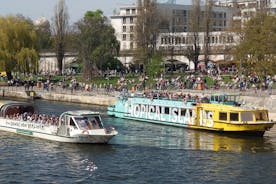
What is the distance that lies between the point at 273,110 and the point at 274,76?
67.6ft

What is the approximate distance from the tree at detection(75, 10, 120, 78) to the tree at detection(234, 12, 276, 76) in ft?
100

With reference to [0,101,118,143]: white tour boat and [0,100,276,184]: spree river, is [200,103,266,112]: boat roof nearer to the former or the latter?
[0,100,276,184]: spree river

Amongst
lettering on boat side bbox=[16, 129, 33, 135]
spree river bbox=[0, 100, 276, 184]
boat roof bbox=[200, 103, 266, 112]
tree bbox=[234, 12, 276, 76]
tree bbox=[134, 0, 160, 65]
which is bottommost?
spree river bbox=[0, 100, 276, 184]

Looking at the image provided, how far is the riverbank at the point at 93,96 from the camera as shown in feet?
216

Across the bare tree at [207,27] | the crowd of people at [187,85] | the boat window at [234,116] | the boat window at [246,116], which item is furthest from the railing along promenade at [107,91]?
the bare tree at [207,27]

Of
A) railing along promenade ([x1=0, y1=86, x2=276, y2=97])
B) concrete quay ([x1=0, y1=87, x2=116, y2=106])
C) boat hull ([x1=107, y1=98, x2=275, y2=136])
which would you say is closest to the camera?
boat hull ([x1=107, y1=98, x2=275, y2=136])

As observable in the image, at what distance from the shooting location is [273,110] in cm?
6369

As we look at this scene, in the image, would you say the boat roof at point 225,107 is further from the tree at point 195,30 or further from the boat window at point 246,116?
the tree at point 195,30

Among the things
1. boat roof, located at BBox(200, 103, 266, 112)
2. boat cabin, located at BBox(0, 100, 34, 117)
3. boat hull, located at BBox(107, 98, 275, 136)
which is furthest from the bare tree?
boat cabin, located at BBox(0, 100, 34, 117)

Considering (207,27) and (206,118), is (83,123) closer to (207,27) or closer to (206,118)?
(206,118)

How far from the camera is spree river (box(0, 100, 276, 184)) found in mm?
36812

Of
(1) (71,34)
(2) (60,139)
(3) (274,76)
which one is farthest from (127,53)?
(2) (60,139)

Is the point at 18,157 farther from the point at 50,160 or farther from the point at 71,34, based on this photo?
the point at 71,34

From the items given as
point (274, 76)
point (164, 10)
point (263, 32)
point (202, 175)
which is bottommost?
point (202, 175)
